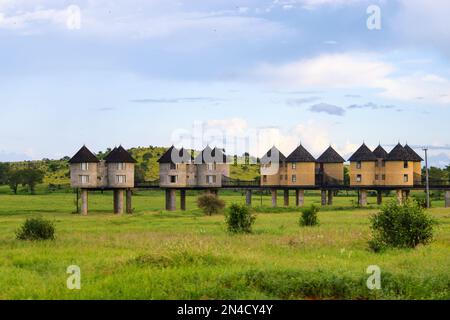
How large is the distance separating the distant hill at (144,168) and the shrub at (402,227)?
288 ft

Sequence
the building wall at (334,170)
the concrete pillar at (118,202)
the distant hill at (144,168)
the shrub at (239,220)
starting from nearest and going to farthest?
1. the shrub at (239,220)
2. the concrete pillar at (118,202)
3. the building wall at (334,170)
4. the distant hill at (144,168)

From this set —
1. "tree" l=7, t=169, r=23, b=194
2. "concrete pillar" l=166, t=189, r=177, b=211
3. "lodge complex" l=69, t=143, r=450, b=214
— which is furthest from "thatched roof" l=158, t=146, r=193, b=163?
"tree" l=7, t=169, r=23, b=194

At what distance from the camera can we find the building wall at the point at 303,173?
7312 centimetres

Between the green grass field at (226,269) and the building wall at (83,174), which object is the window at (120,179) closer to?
the building wall at (83,174)

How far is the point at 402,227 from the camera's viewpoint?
950 inches

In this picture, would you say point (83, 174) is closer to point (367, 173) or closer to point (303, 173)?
point (303, 173)

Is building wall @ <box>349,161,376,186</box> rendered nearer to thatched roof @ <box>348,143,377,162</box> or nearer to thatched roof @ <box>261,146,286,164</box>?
thatched roof @ <box>348,143,377,162</box>

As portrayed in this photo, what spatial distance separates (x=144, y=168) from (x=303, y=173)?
60.5 m

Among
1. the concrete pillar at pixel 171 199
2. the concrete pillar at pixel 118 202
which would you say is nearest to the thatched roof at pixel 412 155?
the concrete pillar at pixel 171 199

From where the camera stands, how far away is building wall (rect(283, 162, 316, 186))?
73125 mm
